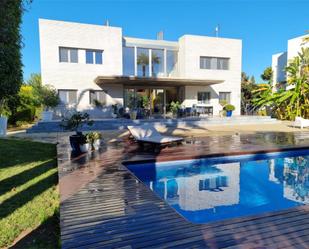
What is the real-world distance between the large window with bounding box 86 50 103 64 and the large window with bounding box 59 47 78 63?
39.3 inches

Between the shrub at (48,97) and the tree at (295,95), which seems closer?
the shrub at (48,97)

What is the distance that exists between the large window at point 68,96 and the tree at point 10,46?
44.5 ft

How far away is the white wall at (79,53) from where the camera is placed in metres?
20.2

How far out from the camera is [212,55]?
83.4 ft

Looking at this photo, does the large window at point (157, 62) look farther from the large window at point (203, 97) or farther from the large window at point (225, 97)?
the large window at point (225, 97)

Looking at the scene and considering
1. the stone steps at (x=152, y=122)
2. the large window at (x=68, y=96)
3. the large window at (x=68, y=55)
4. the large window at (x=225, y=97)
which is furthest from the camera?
the large window at (x=225, y=97)

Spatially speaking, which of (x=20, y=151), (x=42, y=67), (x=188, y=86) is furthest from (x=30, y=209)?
(x=188, y=86)

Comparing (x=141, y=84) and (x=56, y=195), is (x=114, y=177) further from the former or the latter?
(x=141, y=84)

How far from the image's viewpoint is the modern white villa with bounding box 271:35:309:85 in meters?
27.4

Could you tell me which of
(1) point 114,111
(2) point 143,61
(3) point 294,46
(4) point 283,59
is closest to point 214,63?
(2) point 143,61

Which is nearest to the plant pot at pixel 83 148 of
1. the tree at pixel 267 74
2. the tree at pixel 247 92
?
the tree at pixel 247 92

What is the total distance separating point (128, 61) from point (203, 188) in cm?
1833

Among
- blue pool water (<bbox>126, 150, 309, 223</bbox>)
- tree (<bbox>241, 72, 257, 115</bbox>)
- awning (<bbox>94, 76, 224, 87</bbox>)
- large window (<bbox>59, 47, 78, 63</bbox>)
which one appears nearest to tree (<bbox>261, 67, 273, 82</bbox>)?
tree (<bbox>241, 72, 257, 115</bbox>)

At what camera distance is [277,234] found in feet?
10.8
